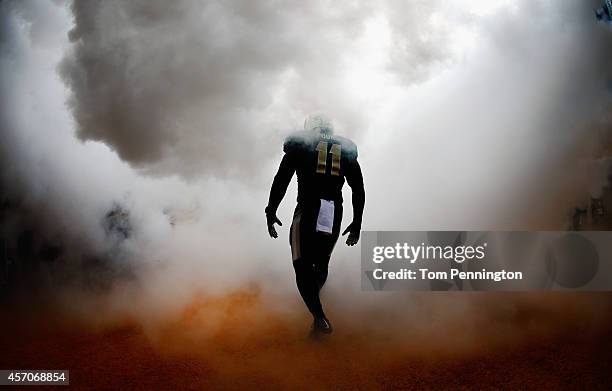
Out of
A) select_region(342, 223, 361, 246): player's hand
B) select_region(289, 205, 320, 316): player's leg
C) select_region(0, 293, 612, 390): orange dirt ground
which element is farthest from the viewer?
select_region(342, 223, 361, 246): player's hand

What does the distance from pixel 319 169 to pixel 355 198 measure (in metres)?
0.36

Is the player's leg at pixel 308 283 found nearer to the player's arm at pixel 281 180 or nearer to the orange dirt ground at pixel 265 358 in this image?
the orange dirt ground at pixel 265 358

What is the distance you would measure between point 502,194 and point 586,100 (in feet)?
3.66

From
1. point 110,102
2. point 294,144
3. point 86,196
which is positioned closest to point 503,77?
point 294,144

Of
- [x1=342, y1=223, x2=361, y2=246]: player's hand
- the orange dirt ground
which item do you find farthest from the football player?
the orange dirt ground

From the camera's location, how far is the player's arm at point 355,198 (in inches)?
132

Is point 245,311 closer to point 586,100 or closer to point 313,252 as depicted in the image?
point 313,252

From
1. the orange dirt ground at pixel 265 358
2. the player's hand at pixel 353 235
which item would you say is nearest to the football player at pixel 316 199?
the player's hand at pixel 353 235

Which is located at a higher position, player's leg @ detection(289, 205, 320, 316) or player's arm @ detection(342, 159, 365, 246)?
player's arm @ detection(342, 159, 365, 246)

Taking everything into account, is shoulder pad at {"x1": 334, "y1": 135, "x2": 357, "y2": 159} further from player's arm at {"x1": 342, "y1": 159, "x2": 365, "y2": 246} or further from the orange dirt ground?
the orange dirt ground

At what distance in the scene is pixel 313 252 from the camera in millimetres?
3264

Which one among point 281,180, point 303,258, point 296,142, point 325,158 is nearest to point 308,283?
point 303,258

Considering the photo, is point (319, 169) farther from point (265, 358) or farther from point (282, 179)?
point (265, 358)

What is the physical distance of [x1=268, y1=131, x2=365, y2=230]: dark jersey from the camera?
3256 mm
